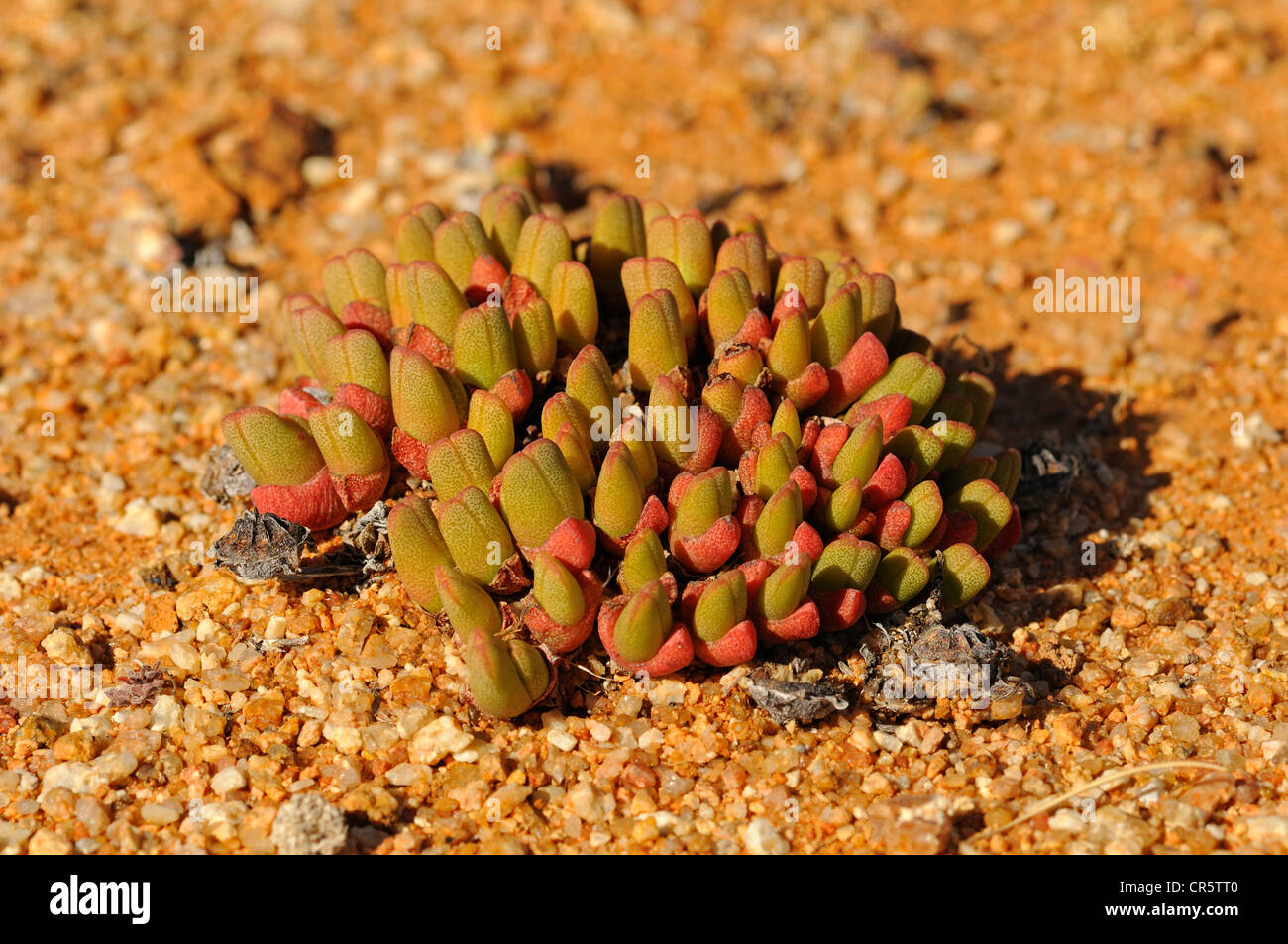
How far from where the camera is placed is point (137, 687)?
14.0ft

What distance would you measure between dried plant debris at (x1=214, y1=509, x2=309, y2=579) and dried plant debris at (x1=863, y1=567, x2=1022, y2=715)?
6.95ft

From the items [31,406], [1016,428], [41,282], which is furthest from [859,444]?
[41,282]

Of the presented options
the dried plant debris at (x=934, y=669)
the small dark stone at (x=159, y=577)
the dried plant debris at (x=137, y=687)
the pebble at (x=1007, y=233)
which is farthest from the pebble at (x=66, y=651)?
the pebble at (x=1007, y=233)

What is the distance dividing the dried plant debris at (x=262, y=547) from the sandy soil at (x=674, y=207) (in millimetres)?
212

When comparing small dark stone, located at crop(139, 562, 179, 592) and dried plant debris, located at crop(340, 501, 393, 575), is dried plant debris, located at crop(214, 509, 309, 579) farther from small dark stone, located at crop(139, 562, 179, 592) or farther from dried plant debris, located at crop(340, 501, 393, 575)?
small dark stone, located at crop(139, 562, 179, 592)

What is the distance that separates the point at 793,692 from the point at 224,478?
2.61 metres

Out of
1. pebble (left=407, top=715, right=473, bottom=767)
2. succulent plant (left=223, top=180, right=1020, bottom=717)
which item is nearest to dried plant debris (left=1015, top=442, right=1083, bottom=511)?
succulent plant (left=223, top=180, right=1020, bottom=717)

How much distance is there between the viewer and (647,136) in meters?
8.06

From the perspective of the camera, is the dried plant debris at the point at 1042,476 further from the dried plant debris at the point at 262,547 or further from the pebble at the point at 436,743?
the dried plant debris at the point at 262,547

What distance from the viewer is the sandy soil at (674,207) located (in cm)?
395

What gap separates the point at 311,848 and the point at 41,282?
14.7 ft

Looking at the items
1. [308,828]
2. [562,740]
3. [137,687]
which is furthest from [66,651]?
[562,740]

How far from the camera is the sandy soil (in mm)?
3949

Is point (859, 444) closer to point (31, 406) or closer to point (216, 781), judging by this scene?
point (216, 781)
